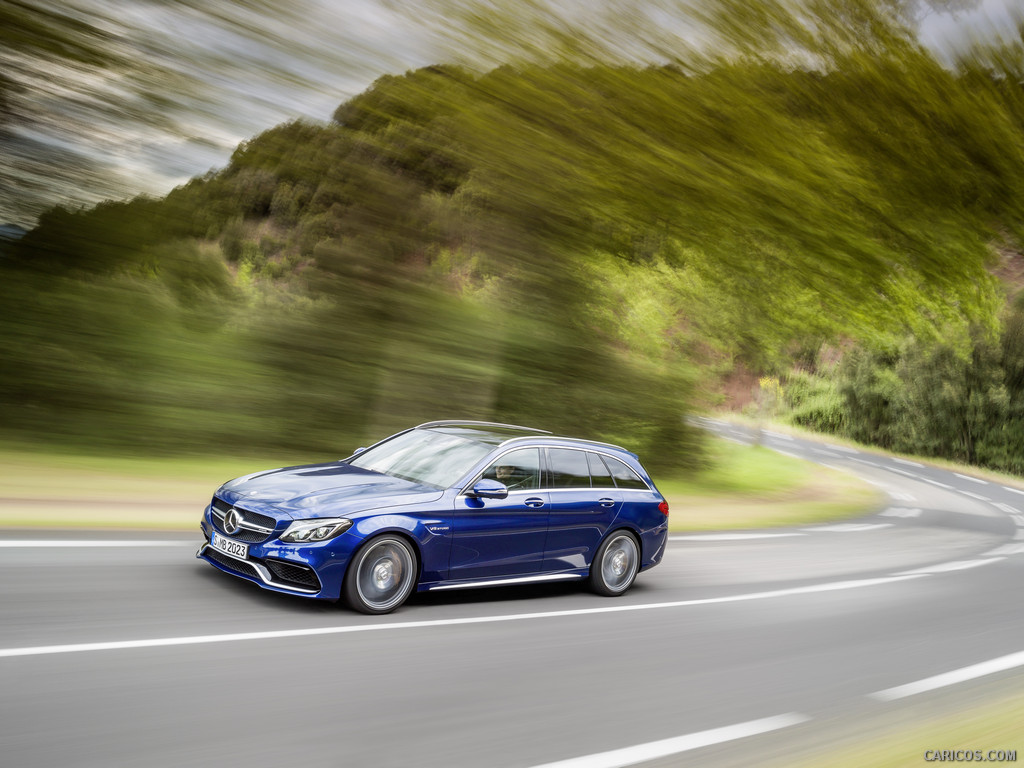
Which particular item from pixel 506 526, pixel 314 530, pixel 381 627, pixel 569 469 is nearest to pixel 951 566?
pixel 569 469

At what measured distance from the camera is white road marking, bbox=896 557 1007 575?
1236cm

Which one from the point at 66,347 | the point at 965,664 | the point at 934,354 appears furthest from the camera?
the point at 934,354

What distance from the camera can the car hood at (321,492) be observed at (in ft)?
22.0

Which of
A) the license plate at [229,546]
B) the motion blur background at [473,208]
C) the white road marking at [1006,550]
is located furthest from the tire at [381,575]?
the white road marking at [1006,550]

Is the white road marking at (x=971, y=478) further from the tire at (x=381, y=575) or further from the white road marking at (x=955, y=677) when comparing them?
the tire at (x=381, y=575)

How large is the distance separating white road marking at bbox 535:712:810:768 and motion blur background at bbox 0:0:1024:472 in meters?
5.50

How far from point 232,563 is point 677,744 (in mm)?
3508

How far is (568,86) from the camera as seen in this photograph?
425 inches

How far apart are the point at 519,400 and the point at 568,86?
8841mm

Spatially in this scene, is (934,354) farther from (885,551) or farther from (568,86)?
(568,86)

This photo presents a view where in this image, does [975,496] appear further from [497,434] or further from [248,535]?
[248,535]

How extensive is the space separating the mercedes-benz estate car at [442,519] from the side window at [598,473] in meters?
0.01

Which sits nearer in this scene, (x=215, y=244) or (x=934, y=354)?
(x=215, y=244)

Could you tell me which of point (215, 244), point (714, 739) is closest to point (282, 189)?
point (215, 244)
